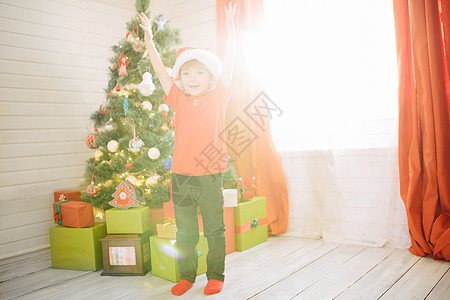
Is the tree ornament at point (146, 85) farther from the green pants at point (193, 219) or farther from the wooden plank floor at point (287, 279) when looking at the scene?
the wooden plank floor at point (287, 279)

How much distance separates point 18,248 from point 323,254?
2.17 meters

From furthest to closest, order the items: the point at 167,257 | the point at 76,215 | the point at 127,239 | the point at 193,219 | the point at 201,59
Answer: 1. the point at 76,215
2. the point at 127,239
3. the point at 167,257
4. the point at 193,219
5. the point at 201,59

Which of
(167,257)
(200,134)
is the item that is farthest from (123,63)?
(167,257)

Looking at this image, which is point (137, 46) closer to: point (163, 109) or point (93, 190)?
point (163, 109)

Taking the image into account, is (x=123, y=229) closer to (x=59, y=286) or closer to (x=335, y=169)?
(x=59, y=286)

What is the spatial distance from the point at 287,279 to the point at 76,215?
132 centimetres

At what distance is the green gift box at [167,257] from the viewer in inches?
73.8

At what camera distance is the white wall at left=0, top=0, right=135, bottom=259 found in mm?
2557

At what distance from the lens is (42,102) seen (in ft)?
8.95

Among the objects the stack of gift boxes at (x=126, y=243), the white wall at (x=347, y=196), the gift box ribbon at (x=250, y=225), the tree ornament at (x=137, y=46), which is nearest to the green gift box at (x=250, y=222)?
the gift box ribbon at (x=250, y=225)

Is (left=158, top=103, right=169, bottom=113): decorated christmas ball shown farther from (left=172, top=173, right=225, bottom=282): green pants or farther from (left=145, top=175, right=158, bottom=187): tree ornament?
(left=172, top=173, right=225, bottom=282): green pants

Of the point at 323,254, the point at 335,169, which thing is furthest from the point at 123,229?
the point at 335,169

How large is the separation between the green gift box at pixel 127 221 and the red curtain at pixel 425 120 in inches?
62.4

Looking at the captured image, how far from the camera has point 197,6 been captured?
10.6 ft
